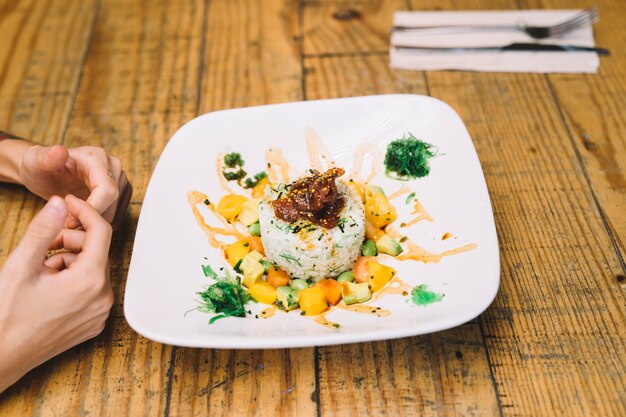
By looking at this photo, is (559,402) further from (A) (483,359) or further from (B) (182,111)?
(B) (182,111)

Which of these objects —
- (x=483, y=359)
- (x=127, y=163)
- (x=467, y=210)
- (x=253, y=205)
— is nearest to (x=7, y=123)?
(x=127, y=163)

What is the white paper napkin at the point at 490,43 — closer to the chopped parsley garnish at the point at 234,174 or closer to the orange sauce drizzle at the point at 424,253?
the chopped parsley garnish at the point at 234,174

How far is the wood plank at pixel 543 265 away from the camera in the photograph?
1578mm

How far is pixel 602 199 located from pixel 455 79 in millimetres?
837

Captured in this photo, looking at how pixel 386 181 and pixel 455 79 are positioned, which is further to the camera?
pixel 455 79

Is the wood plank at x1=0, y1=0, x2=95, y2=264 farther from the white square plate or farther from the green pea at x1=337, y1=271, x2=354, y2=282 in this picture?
the green pea at x1=337, y1=271, x2=354, y2=282

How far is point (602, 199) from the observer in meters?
2.09

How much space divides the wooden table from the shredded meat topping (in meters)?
0.37

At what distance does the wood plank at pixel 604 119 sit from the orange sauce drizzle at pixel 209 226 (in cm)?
121

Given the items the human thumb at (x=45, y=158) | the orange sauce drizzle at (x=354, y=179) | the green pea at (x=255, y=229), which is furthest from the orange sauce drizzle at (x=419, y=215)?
the human thumb at (x=45, y=158)

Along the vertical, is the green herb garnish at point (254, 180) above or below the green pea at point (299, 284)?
above

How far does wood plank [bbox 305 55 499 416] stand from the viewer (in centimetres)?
155

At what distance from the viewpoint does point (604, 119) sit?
2412 millimetres

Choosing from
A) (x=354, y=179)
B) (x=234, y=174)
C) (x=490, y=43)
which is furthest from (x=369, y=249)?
(x=490, y=43)
